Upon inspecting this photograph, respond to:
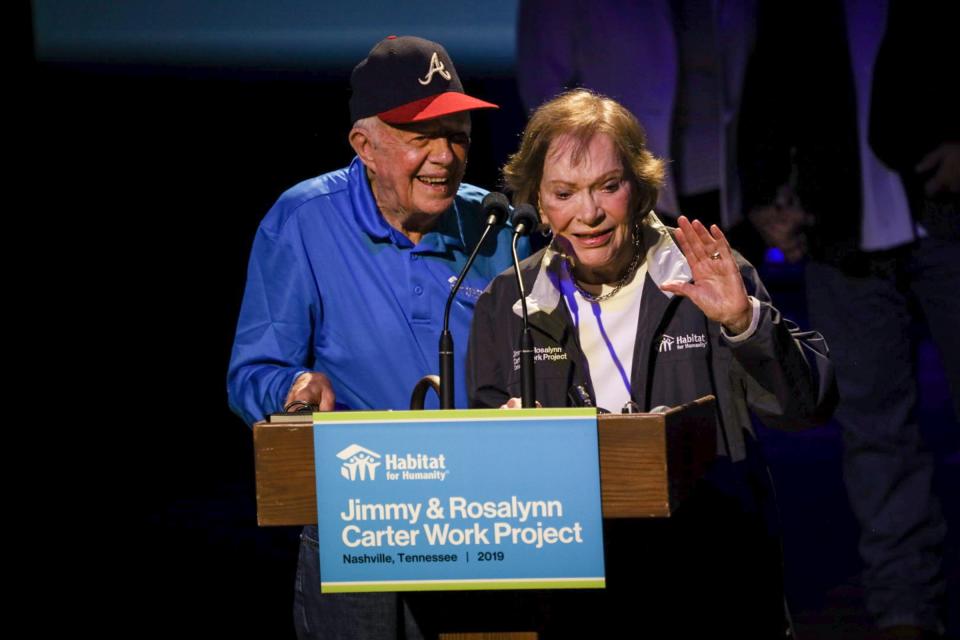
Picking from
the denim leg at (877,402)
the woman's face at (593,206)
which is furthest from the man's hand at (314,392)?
the denim leg at (877,402)

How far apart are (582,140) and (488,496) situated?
858mm

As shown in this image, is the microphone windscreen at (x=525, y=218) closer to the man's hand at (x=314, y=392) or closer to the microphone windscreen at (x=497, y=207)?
the microphone windscreen at (x=497, y=207)

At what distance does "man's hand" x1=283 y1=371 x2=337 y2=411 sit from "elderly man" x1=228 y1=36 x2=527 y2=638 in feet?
0.95

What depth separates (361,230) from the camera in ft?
8.30

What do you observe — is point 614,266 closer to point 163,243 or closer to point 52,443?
point 163,243

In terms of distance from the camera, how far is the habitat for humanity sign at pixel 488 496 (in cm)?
164

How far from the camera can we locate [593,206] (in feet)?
7.38

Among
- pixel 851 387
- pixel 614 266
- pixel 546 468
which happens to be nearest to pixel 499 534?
pixel 546 468

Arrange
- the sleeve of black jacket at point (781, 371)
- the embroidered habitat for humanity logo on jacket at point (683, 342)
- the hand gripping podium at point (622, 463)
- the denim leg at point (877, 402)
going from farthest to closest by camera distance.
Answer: the denim leg at point (877, 402) → the embroidered habitat for humanity logo on jacket at point (683, 342) → the sleeve of black jacket at point (781, 371) → the hand gripping podium at point (622, 463)

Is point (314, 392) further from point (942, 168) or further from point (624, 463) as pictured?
point (942, 168)

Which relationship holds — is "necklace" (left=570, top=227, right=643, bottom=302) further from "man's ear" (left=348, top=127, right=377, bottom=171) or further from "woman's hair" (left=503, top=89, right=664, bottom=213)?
"man's ear" (left=348, top=127, right=377, bottom=171)

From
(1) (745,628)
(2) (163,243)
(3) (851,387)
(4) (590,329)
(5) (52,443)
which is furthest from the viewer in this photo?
(5) (52,443)

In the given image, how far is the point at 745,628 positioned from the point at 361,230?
1.06 meters

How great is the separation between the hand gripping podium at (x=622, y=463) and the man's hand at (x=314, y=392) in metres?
0.33
